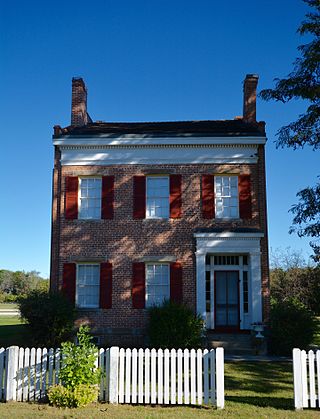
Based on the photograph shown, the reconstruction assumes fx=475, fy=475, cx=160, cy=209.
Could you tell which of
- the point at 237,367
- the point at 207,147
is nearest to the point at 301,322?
the point at 237,367

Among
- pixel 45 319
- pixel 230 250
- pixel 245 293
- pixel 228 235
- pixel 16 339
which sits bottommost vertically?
pixel 16 339

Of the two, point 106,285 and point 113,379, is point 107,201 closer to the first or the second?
point 106,285

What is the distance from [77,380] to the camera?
8.80 meters

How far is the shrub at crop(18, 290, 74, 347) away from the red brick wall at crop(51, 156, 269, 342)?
61.0 inches

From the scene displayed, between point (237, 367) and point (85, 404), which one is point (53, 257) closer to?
point (237, 367)

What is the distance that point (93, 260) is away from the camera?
16.9 metres

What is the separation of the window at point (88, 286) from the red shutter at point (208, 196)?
14.3 ft

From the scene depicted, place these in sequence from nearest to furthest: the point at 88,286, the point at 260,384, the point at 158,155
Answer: the point at 260,384 < the point at 88,286 < the point at 158,155

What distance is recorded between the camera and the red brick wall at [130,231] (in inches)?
658

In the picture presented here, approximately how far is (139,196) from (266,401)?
938 centimetres

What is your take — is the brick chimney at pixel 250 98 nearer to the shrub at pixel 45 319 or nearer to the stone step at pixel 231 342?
the stone step at pixel 231 342

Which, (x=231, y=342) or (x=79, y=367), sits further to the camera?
(x=231, y=342)

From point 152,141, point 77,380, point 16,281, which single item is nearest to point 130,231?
point 152,141

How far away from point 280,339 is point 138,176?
738cm
